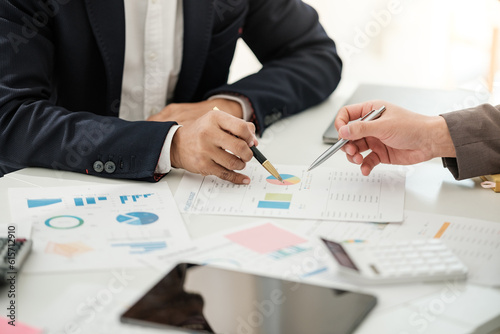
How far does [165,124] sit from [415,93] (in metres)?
0.74

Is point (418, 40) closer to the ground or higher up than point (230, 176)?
closer to the ground

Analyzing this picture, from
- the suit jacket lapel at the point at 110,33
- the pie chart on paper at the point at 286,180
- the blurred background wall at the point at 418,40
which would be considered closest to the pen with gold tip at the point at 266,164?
the pie chart on paper at the point at 286,180

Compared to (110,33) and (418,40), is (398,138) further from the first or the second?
(418,40)

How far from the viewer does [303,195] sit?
103cm

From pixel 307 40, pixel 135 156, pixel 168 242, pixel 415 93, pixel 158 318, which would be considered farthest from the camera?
pixel 307 40

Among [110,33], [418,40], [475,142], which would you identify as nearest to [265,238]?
[475,142]

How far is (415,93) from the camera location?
61.4 inches

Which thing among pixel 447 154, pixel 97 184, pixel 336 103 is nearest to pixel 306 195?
pixel 447 154

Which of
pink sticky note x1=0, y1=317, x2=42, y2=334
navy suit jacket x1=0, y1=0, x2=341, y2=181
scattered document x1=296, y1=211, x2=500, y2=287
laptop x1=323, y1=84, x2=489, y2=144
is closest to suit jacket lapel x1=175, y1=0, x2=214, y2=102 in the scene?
navy suit jacket x1=0, y1=0, x2=341, y2=181

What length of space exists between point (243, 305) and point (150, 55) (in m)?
0.91

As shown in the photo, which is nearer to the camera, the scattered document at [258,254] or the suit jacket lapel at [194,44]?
the scattered document at [258,254]

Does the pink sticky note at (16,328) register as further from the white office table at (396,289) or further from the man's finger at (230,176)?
the man's finger at (230,176)

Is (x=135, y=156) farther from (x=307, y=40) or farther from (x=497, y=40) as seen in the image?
(x=497, y=40)

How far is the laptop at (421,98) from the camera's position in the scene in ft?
4.75
